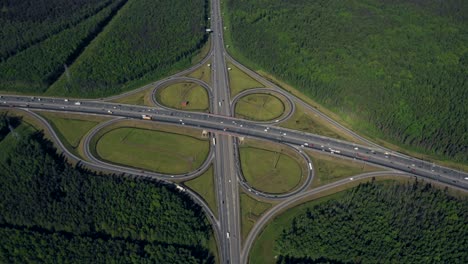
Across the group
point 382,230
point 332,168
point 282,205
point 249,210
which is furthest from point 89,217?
point 382,230

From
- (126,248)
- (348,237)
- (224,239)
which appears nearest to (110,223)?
(126,248)

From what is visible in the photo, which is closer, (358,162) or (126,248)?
(126,248)

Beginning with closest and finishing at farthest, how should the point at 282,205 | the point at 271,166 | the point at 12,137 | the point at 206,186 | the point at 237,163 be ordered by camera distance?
the point at 282,205 → the point at 206,186 → the point at 237,163 → the point at 271,166 → the point at 12,137

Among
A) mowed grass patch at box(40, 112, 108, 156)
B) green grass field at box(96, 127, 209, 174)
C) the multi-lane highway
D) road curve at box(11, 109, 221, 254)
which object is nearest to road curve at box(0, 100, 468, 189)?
the multi-lane highway

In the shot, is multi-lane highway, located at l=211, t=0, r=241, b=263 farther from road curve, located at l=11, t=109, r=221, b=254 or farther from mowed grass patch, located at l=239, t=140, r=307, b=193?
mowed grass patch, located at l=239, t=140, r=307, b=193

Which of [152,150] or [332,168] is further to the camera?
[152,150]

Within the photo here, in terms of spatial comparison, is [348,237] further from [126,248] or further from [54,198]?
[54,198]

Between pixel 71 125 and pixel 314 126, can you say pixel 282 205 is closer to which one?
pixel 314 126

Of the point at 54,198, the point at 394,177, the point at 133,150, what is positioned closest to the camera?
the point at 54,198
